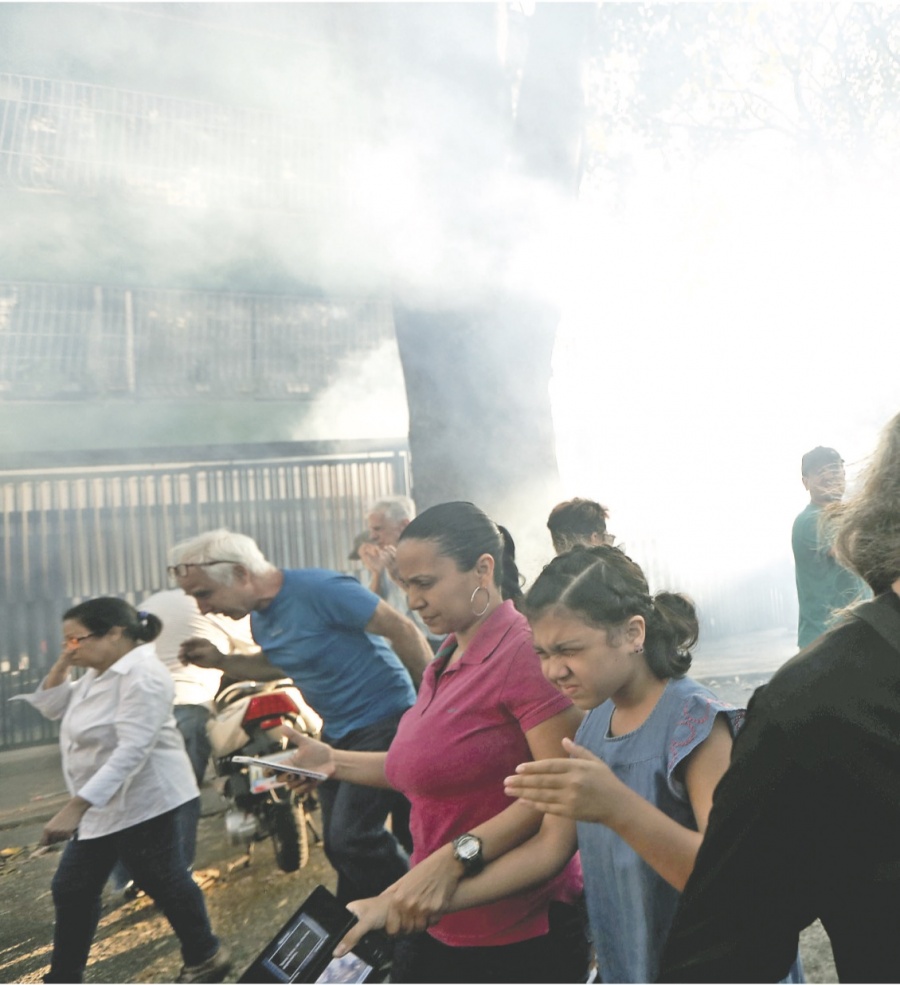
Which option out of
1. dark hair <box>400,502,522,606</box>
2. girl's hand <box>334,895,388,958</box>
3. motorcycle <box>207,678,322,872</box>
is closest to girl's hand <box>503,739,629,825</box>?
girl's hand <box>334,895,388,958</box>

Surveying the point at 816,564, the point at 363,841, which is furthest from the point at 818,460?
the point at 363,841

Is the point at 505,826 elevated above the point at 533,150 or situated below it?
below

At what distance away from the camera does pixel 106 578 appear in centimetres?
768

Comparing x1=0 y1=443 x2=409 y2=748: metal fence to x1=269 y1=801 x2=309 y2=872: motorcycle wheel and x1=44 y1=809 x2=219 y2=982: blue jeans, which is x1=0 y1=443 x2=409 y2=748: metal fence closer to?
x1=269 y1=801 x2=309 y2=872: motorcycle wheel

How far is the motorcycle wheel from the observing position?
13.7ft

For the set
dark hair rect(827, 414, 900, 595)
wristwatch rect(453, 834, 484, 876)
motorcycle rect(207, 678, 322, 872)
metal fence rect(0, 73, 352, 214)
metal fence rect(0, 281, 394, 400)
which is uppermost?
metal fence rect(0, 73, 352, 214)

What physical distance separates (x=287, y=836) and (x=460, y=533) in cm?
273

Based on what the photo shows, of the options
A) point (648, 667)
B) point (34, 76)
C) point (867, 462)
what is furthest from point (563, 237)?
point (34, 76)

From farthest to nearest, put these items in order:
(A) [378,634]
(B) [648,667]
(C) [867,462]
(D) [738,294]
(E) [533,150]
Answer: (D) [738,294] → (E) [533,150] → (A) [378,634] → (B) [648,667] → (C) [867,462]

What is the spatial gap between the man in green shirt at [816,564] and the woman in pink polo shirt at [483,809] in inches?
96.1

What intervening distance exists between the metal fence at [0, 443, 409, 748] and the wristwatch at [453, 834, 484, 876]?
6482 millimetres

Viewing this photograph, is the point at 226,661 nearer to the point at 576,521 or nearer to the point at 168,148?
the point at 576,521

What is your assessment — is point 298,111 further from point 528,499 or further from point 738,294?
point 528,499

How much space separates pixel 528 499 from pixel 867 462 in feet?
12.3
